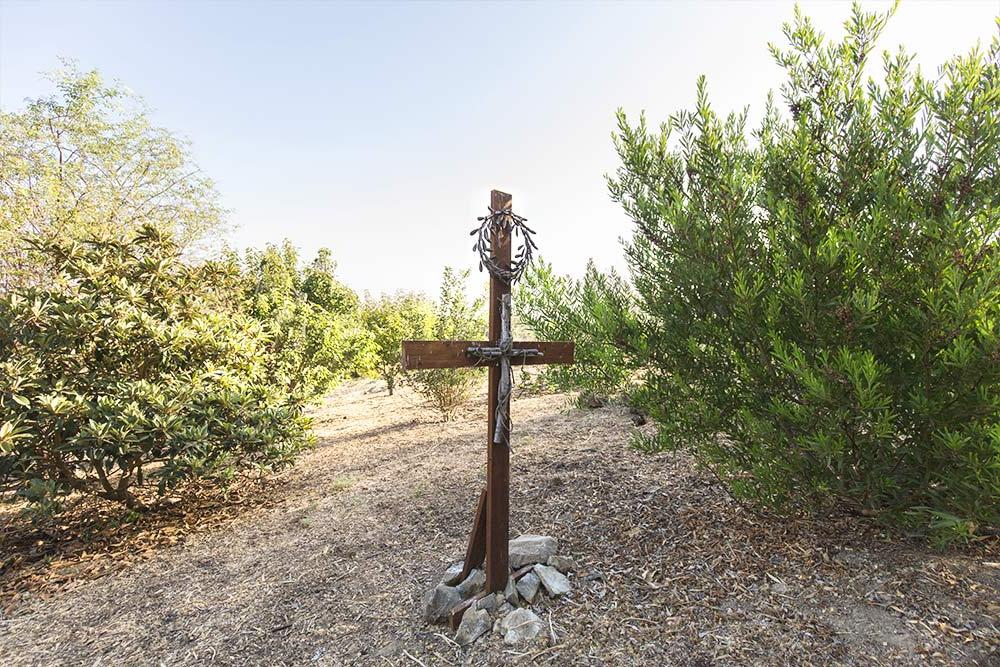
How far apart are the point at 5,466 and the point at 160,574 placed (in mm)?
1693

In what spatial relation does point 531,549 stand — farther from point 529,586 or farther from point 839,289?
point 839,289

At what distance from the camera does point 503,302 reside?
8.36 ft

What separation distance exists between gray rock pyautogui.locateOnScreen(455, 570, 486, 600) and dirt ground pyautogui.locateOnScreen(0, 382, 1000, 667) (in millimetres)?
238

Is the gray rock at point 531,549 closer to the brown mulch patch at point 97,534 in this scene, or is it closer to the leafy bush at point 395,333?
the brown mulch patch at point 97,534

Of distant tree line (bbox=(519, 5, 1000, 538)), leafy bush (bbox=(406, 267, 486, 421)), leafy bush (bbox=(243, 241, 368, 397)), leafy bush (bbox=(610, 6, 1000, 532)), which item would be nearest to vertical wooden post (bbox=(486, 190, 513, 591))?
distant tree line (bbox=(519, 5, 1000, 538))

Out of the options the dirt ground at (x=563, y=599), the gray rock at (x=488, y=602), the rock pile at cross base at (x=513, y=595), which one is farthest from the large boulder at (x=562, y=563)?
the gray rock at (x=488, y=602)

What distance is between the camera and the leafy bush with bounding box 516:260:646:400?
2.63 metres

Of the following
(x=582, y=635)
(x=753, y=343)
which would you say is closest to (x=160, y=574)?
(x=582, y=635)

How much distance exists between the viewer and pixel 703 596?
240cm

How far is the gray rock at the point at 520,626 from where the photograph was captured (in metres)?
2.27

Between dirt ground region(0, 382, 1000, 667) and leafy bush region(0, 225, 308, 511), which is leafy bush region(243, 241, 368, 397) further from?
dirt ground region(0, 382, 1000, 667)

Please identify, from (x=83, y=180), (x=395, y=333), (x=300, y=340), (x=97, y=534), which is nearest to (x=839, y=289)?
(x=300, y=340)

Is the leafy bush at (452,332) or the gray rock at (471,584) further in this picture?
the leafy bush at (452,332)

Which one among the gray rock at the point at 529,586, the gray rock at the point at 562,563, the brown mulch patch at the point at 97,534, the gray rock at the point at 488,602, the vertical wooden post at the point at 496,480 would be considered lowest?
the brown mulch patch at the point at 97,534
